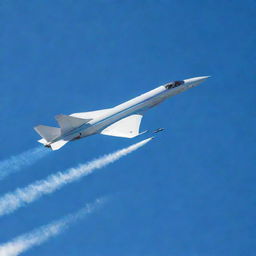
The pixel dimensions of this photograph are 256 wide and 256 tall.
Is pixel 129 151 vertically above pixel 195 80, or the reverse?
pixel 195 80

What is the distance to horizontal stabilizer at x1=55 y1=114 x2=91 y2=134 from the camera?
58094mm

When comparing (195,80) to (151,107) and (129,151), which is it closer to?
(151,107)

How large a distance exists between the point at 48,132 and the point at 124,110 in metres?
7.00

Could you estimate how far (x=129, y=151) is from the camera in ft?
204

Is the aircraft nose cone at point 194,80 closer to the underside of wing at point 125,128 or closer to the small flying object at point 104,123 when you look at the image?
the small flying object at point 104,123

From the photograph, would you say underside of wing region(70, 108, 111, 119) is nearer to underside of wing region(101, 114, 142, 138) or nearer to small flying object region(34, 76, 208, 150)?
small flying object region(34, 76, 208, 150)

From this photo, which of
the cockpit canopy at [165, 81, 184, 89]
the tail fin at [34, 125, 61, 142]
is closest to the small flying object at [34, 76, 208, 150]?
the tail fin at [34, 125, 61, 142]

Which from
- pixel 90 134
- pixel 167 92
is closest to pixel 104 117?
pixel 90 134

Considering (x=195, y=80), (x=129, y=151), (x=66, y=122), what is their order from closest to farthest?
(x=66, y=122), (x=129, y=151), (x=195, y=80)

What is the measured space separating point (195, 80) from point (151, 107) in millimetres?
6541

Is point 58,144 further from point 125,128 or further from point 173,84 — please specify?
point 173,84

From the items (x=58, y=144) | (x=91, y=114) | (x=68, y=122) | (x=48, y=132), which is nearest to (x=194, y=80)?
(x=91, y=114)

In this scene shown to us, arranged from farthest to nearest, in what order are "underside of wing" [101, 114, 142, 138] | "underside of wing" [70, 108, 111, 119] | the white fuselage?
"underside of wing" [70, 108, 111, 119]
"underside of wing" [101, 114, 142, 138]
the white fuselage

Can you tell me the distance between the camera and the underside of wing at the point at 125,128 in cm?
5950
